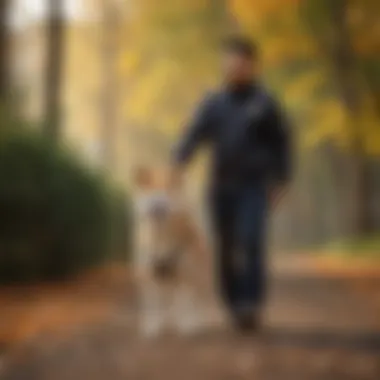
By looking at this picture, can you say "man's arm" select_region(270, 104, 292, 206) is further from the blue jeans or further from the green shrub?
A: the green shrub

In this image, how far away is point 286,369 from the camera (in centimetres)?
150

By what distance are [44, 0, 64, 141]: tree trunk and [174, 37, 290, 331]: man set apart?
0.21 meters

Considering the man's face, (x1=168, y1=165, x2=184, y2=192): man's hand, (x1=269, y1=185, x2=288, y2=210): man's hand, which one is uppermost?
the man's face

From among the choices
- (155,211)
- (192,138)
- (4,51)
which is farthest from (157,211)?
(4,51)

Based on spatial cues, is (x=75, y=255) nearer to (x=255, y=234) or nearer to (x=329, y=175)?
(x=255, y=234)

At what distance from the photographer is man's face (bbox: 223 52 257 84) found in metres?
1.54

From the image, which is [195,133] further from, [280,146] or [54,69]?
[54,69]

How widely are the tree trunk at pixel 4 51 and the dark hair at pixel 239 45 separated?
37 cm

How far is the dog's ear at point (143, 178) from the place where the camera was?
1.54m

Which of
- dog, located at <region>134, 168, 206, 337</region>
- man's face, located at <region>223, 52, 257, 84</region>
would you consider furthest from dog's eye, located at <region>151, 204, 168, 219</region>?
man's face, located at <region>223, 52, 257, 84</region>

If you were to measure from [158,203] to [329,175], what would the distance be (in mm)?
290

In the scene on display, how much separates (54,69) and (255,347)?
1.89 feet

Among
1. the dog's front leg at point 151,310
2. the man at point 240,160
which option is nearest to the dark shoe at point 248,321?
the man at point 240,160

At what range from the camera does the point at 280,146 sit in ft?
5.08
